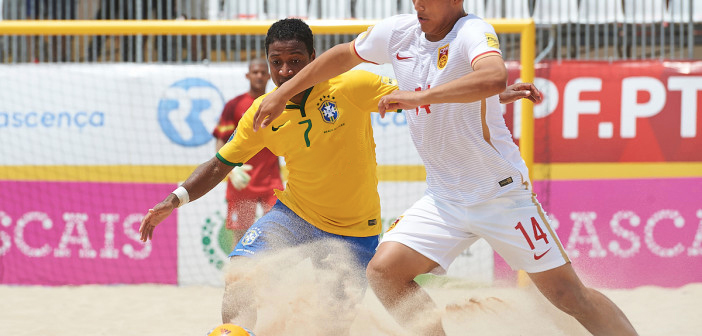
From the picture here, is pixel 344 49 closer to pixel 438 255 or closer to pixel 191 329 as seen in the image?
pixel 438 255

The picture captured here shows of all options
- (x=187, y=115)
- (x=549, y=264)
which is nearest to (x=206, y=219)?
(x=187, y=115)

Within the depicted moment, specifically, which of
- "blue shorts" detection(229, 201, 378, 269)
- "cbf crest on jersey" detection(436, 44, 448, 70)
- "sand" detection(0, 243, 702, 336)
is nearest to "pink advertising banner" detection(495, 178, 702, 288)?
"sand" detection(0, 243, 702, 336)

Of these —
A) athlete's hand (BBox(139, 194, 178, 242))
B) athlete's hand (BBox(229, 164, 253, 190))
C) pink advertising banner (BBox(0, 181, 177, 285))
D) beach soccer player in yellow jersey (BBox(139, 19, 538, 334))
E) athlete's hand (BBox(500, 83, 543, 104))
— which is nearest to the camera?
athlete's hand (BBox(500, 83, 543, 104))

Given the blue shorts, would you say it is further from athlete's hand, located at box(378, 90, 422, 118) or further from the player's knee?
athlete's hand, located at box(378, 90, 422, 118)

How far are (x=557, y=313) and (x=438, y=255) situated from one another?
0.91 m

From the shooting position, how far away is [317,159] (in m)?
3.98

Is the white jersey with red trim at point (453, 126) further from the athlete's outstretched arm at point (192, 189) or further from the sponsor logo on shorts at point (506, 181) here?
the athlete's outstretched arm at point (192, 189)

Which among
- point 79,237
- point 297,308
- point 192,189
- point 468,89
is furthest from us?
point 79,237

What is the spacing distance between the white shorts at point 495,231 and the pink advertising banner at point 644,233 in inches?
140

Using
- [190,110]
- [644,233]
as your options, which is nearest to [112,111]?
[190,110]

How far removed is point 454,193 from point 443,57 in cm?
61

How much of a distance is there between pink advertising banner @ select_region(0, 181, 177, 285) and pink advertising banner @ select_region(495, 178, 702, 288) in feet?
10.5

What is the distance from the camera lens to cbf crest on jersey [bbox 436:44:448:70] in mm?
3230

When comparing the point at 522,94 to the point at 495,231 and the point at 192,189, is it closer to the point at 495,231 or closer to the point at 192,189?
the point at 495,231
